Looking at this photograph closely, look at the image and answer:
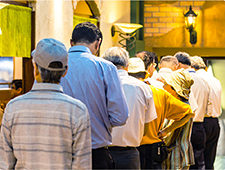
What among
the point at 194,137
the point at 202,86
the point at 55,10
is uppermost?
the point at 55,10

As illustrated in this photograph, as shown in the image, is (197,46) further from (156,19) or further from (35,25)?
(35,25)

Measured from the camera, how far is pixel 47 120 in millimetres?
2281

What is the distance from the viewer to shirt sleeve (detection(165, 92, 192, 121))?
4047mm

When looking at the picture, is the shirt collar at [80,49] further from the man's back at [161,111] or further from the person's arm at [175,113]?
the person's arm at [175,113]

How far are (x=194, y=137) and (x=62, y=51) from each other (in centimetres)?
390

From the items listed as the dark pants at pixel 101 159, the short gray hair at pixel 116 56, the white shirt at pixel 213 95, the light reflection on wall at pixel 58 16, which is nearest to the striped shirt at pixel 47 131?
the dark pants at pixel 101 159

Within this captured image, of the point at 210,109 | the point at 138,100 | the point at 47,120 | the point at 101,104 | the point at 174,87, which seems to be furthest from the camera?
the point at 210,109

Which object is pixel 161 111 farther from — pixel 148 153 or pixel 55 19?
pixel 55 19

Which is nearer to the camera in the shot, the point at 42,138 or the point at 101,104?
the point at 42,138

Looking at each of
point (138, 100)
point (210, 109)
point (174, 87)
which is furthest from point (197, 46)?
point (138, 100)

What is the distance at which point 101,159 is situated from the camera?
2.88 m

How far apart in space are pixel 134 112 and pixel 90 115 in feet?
2.49

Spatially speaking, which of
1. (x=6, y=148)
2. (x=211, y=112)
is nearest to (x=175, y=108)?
(x=6, y=148)

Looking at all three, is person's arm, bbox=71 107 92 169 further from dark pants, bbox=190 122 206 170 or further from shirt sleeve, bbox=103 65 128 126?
dark pants, bbox=190 122 206 170
